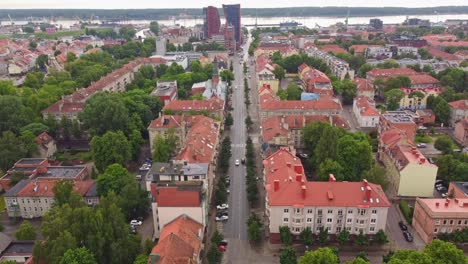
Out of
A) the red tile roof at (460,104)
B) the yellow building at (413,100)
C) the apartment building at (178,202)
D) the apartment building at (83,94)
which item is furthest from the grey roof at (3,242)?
the red tile roof at (460,104)

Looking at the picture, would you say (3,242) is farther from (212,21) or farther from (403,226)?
(212,21)

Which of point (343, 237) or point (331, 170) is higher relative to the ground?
point (331, 170)

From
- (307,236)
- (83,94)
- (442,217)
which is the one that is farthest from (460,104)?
(83,94)

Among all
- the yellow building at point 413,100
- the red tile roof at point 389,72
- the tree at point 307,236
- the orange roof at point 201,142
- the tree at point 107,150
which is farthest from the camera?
the red tile roof at point 389,72

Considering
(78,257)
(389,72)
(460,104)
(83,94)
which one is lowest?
(78,257)

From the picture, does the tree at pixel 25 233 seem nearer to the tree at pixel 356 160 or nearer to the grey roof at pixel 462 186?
the tree at pixel 356 160

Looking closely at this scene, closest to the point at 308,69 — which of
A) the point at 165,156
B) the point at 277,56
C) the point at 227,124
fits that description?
the point at 277,56

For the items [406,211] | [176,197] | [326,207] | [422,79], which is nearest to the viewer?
[176,197]
